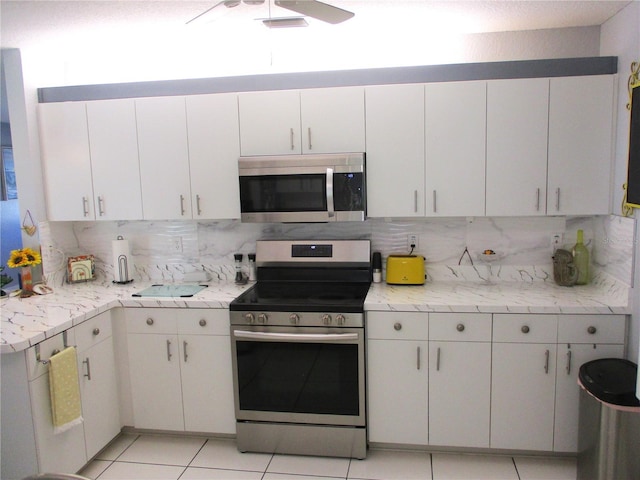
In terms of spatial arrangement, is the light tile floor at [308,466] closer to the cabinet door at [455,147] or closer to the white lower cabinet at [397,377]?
the white lower cabinet at [397,377]

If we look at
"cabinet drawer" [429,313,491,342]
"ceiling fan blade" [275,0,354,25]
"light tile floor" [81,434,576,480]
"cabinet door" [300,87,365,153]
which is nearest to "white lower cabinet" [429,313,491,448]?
"cabinet drawer" [429,313,491,342]

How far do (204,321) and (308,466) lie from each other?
101 cm

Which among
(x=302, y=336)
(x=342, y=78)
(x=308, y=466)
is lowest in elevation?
(x=308, y=466)

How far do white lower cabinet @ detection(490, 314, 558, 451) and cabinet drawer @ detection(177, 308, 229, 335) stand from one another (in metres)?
1.53

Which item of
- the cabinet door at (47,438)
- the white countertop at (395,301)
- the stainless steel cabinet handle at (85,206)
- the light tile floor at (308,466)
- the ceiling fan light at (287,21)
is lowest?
the light tile floor at (308,466)

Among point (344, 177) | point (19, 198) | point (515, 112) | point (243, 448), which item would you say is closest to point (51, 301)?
point (19, 198)

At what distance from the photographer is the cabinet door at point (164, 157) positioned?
3207 millimetres

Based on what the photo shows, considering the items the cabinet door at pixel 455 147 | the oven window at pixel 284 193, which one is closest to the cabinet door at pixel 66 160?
the oven window at pixel 284 193

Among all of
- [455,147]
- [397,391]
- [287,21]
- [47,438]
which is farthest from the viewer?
[455,147]

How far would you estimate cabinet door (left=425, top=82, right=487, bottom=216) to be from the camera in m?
2.93

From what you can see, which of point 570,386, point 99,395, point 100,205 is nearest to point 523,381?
point 570,386

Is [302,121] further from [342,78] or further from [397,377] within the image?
[397,377]

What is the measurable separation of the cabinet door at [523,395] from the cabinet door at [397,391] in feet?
1.27

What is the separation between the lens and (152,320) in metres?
3.07
